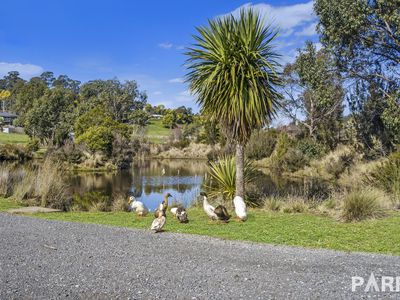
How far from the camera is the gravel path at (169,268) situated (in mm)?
4684

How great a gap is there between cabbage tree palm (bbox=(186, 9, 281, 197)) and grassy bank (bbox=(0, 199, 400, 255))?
9.69 feet

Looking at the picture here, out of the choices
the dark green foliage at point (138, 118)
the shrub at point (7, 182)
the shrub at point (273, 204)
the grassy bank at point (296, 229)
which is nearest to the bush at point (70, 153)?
the shrub at point (7, 182)

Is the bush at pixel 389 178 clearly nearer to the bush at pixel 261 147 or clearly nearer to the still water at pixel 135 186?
the still water at pixel 135 186

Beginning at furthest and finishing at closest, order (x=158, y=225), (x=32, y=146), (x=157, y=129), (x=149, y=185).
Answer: (x=157, y=129), (x=32, y=146), (x=149, y=185), (x=158, y=225)

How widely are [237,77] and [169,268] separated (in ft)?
24.9

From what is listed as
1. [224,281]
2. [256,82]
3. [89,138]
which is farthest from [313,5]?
[89,138]

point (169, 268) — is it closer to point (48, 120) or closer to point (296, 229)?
point (296, 229)

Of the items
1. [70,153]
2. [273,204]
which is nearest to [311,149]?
[273,204]

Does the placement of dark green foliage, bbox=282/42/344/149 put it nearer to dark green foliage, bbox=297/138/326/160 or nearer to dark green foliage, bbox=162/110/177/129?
dark green foliage, bbox=297/138/326/160

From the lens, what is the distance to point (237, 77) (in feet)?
39.0

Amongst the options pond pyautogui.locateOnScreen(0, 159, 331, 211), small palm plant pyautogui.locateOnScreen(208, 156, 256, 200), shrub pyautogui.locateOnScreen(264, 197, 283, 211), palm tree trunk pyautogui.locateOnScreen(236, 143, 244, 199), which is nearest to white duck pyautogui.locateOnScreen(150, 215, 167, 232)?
palm tree trunk pyautogui.locateOnScreen(236, 143, 244, 199)

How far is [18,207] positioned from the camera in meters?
12.3

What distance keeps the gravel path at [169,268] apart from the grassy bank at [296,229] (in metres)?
0.69

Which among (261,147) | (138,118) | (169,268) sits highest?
(138,118)
